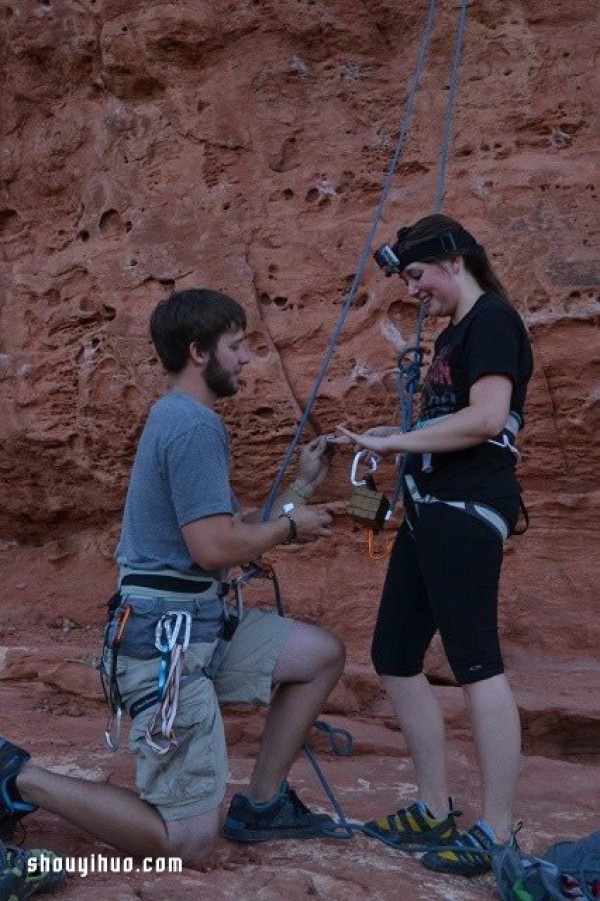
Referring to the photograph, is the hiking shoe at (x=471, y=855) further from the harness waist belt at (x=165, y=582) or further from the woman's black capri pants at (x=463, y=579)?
the harness waist belt at (x=165, y=582)

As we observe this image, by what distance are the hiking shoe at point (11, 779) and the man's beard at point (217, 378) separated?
4.03 ft

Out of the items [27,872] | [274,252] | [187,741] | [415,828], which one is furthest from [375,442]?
[274,252]

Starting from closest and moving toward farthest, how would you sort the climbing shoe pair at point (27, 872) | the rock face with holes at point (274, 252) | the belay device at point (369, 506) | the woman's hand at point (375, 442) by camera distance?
the climbing shoe pair at point (27, 872) < the woman's hand at point (375, 442) < the belay device at point (369, 506) < the rock face with holes at point (274, 252)

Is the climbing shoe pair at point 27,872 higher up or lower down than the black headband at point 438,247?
lower down

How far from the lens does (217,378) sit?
3645 mm

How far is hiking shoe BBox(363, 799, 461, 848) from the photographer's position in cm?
366

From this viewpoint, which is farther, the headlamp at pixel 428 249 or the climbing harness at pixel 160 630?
the headlamp at pixel 428 249

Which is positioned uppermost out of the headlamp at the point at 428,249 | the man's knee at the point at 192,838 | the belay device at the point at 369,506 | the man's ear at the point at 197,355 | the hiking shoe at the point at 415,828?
the headlamp at the point at 428,249

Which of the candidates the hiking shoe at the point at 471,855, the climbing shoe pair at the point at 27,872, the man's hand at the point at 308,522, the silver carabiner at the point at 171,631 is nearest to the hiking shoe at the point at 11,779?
the climbing shoe pair at the point at 27,872

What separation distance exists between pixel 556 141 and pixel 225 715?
3.14 metres

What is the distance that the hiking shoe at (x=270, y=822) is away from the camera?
3686 millimetres

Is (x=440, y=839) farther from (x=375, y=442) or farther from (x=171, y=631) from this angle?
(x=375, y=442)

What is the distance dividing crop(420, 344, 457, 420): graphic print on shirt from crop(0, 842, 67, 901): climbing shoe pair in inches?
68.8

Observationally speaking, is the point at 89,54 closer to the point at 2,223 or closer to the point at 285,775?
the point at 2,223
